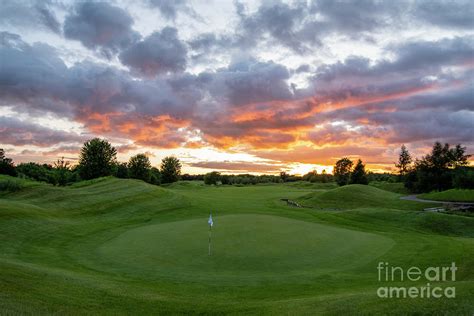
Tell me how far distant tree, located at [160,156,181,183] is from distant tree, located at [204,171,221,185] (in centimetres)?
935

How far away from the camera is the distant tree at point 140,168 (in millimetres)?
92625

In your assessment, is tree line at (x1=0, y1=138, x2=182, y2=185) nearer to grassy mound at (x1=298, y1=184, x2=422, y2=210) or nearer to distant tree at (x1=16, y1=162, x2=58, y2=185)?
distant tree at (x1=16, y1=162, x2=58, y2=185)

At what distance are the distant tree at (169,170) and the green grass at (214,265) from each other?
76838 mm

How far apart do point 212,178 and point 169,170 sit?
1348 centimetres

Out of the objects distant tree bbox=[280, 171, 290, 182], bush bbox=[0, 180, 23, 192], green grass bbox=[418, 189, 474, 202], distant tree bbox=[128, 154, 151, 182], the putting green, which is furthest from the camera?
distant tree bbox=[280, 171, 290, 182]

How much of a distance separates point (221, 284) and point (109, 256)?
6.67 metres

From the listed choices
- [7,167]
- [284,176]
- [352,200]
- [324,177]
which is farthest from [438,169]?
[7,167]

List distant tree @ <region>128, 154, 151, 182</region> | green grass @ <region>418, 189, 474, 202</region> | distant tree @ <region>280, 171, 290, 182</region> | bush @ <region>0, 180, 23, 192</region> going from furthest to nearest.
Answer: distant tree @ <region>280, 171, 290, 182</region>, distant tree @ <region>128, 154, 151, 182</region>, green grass @ <region>418, 189, 474, 202</region>, bush @ <region>0, 180, 23, 192</region>

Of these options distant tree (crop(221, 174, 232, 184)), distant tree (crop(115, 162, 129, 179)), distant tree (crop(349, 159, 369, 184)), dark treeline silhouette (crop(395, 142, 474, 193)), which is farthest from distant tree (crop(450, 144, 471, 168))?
distant tree (crop(115, 162, 129, 179))

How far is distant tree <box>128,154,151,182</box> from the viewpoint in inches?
3647

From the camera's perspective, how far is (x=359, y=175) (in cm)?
7750

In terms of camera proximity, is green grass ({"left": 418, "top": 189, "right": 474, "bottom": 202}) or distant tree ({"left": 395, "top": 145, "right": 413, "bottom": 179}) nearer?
green grass ({"left": 418, "top": 189, "right": 474, "bottom": 202})

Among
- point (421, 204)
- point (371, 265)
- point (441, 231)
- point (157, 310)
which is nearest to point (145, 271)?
point (157, 310)

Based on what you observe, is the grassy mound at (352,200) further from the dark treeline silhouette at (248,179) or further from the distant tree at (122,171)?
the distant tree at (122,171)
